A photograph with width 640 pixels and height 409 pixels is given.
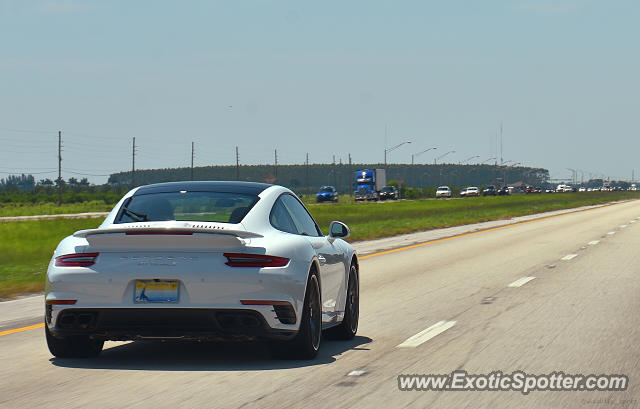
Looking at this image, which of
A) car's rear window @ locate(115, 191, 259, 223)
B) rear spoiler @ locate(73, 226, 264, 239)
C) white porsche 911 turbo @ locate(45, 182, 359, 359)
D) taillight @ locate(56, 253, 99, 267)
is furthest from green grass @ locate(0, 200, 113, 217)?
rear spoiler @ locate(73, 226, 264, 239)

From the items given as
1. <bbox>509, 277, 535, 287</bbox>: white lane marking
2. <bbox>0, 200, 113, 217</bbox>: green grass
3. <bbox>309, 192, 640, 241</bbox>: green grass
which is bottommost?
<bbox>0, 200, 113, 217</bbox>: green grass

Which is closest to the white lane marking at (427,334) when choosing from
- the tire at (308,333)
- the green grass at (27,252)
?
the tire at (308,333)

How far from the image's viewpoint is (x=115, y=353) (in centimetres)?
953

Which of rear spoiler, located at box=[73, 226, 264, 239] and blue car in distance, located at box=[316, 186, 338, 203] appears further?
blue car in distance, located at box=[316, 186, 338, 203]

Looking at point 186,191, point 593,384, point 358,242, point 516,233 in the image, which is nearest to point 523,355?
point 593,384

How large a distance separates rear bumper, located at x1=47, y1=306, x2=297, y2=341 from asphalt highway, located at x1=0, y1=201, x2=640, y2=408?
0.96 feet

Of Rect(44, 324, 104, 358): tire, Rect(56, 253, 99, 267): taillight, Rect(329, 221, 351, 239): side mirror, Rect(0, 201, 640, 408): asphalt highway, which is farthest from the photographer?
Rect(329, 221, 351, 239): side mirror

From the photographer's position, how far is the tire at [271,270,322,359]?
8695mm

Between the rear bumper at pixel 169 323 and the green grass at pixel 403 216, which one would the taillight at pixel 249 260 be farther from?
the green grass at pixel 403 216

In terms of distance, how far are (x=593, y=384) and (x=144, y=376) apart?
10.7 feet

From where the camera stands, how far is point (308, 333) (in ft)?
28.7

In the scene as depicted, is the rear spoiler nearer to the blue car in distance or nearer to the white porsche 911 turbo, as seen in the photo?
the white porsche 911 turbo

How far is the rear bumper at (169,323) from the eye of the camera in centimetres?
819

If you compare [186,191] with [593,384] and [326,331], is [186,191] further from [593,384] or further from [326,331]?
[593,384]
